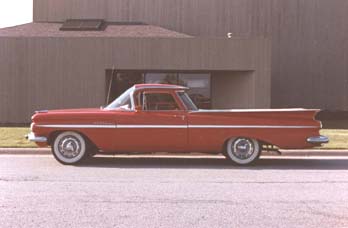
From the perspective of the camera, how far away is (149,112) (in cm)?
1130

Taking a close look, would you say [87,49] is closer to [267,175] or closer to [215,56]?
[215,56]

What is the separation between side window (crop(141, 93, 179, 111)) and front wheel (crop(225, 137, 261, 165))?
1355 millimetres

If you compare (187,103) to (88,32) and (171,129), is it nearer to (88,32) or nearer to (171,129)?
(171,129)

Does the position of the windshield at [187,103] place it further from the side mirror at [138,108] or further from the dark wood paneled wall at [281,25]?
the dark wood paneled wall at [281,25]

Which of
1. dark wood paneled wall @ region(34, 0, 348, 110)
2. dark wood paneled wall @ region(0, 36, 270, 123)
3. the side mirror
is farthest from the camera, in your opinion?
dark wood paneled wall @ region(34, 0, 348, 110)

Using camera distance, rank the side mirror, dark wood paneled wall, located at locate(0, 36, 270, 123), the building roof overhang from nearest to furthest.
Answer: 1. the side mirror
2. dark wood paneled wall, located at locate(0, 36, 270, 123)
3. the building roof overhang

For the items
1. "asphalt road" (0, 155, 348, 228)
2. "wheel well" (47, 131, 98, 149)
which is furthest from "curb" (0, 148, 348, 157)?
"wheel well" (47, 131, 98, 149)

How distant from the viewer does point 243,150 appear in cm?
1143

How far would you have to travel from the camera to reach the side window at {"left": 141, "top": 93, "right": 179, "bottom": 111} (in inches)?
447

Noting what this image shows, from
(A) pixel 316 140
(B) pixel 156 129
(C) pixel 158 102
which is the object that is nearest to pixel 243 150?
(A) pixel 316 140

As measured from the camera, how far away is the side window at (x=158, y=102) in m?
11.3

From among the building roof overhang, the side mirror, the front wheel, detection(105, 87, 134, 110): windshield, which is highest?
the building roof overhang

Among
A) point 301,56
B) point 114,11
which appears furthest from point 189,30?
point 301,56

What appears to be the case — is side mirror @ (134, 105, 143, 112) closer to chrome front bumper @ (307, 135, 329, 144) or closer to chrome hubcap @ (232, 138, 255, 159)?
chrome hubcap @ (232, 138, 255, 159)
